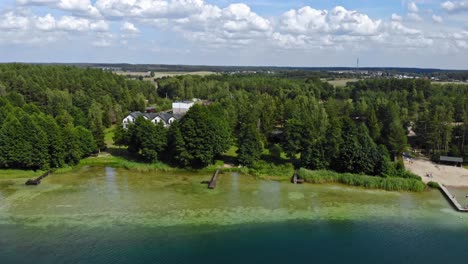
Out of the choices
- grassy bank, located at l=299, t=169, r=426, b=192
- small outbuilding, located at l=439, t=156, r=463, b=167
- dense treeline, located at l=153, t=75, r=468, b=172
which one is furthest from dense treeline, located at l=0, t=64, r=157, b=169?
small outbuilding, located at l=439, t=156, r=463, b=167

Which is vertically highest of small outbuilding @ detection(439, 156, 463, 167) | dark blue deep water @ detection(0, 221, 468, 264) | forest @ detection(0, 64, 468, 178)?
forest @ detection(0, 64, 468, 178)

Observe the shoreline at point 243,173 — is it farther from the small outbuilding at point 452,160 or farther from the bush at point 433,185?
the small outbuilding at point 452,160

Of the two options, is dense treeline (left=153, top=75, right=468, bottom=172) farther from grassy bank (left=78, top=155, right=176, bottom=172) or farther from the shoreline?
grassy bank (left=78, top=155, right=176, bottom=172)

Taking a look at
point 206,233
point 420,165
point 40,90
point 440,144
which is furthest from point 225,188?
point 40,90

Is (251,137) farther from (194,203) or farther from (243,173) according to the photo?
(194,203)

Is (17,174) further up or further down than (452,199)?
further down

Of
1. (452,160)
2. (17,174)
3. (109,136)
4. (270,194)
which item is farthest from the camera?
(109,136)

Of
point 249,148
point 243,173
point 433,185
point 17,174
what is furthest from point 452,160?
point 17,174
